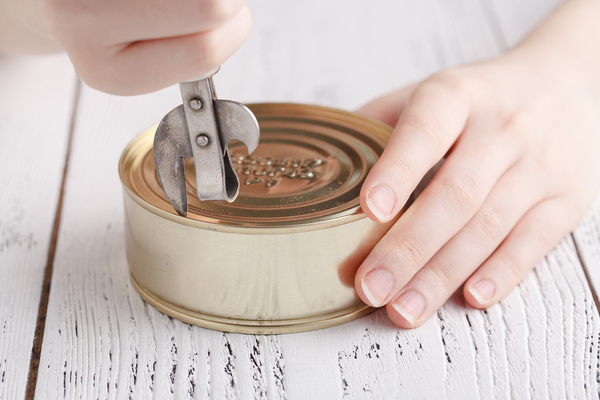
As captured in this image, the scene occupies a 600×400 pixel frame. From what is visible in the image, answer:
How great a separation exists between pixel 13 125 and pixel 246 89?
667mm

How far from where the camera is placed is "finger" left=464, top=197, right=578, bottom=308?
1.00 meters

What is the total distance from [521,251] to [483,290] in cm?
12

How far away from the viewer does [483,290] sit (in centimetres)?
99

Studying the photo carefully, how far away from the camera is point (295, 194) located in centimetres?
98

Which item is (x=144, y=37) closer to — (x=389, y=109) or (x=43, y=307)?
(x=43, y=307)

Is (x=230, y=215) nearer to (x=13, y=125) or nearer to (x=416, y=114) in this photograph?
(x=416, y=114)

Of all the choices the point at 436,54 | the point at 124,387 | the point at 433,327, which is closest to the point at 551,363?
the point at 433,327

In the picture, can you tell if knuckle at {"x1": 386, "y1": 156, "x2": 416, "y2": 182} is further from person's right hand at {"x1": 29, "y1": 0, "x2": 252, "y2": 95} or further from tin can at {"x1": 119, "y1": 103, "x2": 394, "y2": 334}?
person's right hand at {"x1": 29, "y1": 0, "x2": 252, "y2": 95}

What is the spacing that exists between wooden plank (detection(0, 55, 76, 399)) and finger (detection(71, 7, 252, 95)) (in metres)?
0.46

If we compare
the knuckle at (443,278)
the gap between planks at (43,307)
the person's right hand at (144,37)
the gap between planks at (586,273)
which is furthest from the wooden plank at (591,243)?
the gap between planks at (43,307)

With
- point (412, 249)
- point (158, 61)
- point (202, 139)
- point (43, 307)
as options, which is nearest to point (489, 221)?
point (412, 249)

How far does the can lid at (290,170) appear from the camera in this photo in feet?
2.99

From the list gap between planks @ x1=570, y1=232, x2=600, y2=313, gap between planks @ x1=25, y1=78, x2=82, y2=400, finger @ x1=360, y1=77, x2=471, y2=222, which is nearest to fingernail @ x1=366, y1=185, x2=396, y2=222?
finger @ x1=360, y1=77, x2=471, y2=222

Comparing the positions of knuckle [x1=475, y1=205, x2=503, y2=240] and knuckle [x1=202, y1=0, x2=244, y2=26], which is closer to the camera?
knuckle [x1=202, y1=0, x2=244, y2=26]
